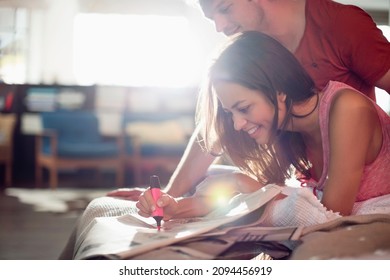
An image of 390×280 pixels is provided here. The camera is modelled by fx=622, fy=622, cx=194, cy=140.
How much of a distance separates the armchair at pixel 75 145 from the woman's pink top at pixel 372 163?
2519 millimetres

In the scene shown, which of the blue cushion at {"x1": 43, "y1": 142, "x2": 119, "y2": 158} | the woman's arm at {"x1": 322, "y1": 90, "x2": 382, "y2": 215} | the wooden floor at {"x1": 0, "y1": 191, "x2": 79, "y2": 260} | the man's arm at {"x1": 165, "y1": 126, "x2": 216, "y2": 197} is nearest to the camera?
the woman's arm at {"x1": 322, "y1": 90, "x2": 382, "y2": 215}

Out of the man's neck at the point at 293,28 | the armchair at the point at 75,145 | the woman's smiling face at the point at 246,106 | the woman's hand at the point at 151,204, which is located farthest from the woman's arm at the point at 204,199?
the armchair at the point at 75,145

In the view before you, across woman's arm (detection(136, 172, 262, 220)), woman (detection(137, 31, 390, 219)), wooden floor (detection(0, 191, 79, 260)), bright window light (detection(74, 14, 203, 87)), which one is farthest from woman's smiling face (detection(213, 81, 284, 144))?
bright window light (detection(74, 14, 203, 87))

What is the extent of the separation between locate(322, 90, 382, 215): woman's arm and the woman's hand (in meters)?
0.20

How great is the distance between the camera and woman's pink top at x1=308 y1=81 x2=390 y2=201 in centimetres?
85

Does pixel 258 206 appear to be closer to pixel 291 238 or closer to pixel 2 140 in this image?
pixel 291 238

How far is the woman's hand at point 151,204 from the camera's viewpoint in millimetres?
803

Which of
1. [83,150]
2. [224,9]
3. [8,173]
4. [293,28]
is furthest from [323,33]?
[8,173]

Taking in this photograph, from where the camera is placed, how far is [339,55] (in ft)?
3.17

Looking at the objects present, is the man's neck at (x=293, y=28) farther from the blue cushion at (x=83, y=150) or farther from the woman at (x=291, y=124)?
the blue cushion at (x=83, y=150)

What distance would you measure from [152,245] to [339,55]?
484 mm

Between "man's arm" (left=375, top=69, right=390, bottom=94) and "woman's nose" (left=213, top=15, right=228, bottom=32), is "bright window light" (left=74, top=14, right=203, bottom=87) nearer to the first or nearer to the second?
"woman's nose" (left=213, top=15, right=228, bottom=32)

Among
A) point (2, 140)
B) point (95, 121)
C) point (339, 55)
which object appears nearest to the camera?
point (339, 55)
